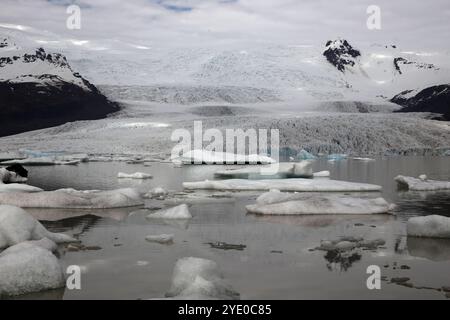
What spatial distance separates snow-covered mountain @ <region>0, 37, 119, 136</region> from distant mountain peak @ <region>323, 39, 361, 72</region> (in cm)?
2960

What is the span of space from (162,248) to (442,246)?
3.48 meters

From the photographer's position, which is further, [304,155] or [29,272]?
[304,155]

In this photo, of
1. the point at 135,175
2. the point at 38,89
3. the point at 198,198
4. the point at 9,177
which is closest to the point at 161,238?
the point at 198,198

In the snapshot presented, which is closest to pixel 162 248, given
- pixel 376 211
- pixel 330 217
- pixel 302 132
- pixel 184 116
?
pixel 330 217

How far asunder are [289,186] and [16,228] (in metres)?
8.29

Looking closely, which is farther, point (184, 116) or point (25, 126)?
point (25, 126)

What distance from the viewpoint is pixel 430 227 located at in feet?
24.5

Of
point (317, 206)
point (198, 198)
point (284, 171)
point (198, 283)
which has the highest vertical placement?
point (198, 283)

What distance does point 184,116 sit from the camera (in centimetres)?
4434

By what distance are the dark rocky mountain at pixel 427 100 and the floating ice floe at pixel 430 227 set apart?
49.5 m

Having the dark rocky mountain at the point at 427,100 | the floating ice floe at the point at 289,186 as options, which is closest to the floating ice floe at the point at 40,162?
the floating ice floe at the point at 289,186

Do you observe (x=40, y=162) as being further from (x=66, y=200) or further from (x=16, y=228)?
(x=16, y=228)

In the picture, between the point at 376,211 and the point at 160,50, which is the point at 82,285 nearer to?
the point at 376,211

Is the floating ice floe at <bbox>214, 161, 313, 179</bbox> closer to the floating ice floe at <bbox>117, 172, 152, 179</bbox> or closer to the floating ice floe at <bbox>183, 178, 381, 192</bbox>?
the floating ice floe at <bbox>183, 178, 381, 192</bbox>
